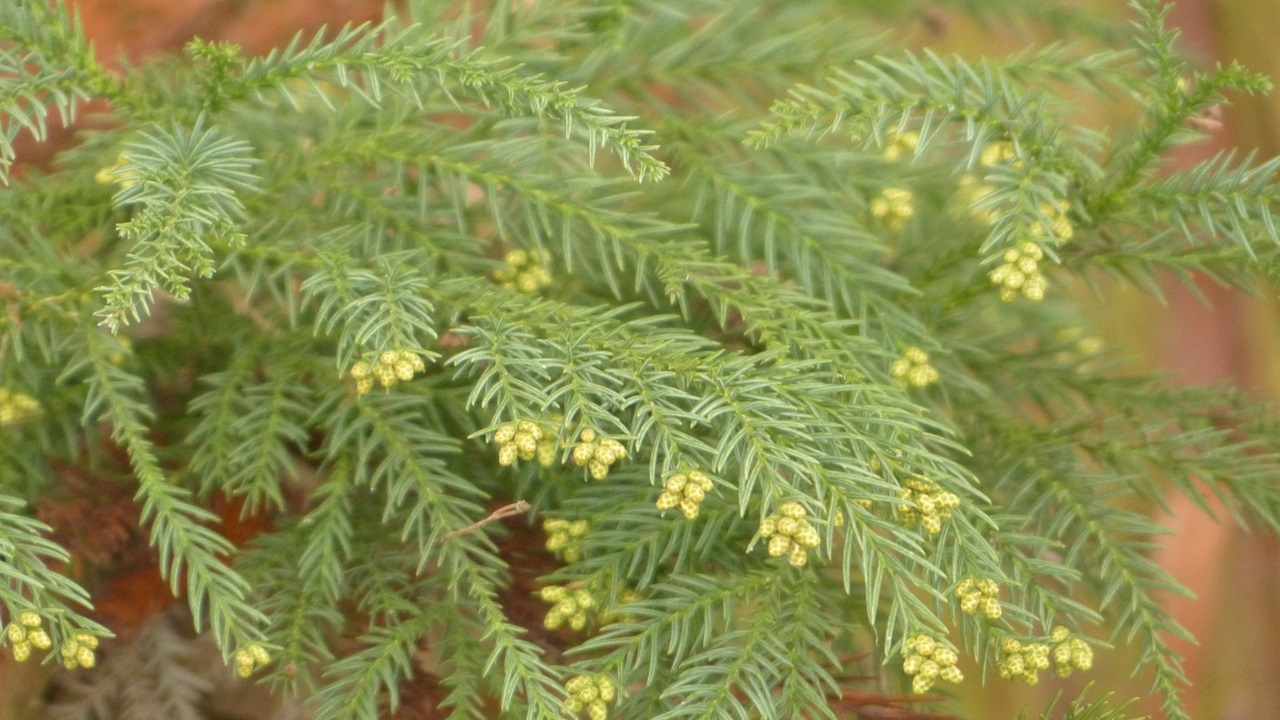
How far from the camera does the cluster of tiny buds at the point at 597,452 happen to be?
1.61ft

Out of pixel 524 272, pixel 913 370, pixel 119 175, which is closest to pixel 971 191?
pixel 913 370

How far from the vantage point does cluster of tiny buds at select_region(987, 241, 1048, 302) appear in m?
0.55

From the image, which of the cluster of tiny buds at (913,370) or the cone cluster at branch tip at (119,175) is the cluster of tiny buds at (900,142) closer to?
the cluster of tiny buds at (913,370)

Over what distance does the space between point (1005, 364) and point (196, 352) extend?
0.60 meters

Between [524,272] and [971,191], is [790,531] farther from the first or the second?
[971,191]

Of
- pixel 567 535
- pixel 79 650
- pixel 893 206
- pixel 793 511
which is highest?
pixel 893 206

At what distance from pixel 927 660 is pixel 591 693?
17cm

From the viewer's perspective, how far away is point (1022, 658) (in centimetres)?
52

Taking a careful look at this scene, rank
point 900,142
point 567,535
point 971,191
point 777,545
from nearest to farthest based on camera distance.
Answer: point 777,545
point 567,535
point 900,142
point 971,191

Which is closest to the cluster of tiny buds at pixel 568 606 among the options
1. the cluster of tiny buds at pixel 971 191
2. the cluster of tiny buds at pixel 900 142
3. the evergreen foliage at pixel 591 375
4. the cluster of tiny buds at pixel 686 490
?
the evergreen foliage at pixel 591 375

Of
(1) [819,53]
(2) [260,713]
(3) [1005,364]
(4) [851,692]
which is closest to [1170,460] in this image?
(3) [1005,364]

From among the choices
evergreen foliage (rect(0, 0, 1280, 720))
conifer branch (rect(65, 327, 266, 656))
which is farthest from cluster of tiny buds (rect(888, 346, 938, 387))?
conifer branch (rect(65, 327, 266, 656))

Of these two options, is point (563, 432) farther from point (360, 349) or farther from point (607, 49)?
point (607, 49)

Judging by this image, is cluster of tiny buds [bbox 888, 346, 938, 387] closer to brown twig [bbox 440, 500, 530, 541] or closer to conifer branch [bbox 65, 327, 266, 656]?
brown twig [bbox 440, 500, 530, 541]
